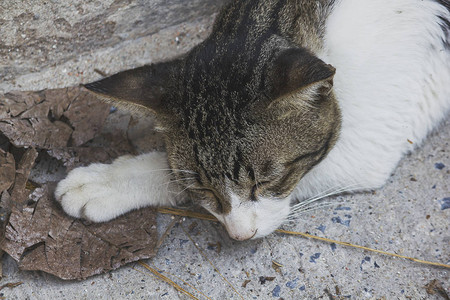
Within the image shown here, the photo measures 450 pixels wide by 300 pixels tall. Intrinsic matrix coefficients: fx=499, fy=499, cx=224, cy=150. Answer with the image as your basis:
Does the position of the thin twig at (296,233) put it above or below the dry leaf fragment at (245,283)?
above

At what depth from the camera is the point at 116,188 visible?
7.47ft

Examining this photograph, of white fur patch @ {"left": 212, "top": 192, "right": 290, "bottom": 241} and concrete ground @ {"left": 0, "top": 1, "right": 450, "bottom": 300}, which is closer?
white fur patch @ {"left": 212, "top": 192, "right": 290, "bottom": 241}

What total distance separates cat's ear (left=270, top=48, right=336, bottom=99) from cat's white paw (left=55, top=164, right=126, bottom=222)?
964 millimetres

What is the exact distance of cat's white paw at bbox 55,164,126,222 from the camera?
87.0 inches

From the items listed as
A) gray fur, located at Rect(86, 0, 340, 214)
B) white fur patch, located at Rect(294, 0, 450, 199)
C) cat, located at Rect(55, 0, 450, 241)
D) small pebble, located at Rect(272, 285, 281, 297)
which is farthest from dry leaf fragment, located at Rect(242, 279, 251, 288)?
white fur patch, located at Rect(294, 0, 450, 199)

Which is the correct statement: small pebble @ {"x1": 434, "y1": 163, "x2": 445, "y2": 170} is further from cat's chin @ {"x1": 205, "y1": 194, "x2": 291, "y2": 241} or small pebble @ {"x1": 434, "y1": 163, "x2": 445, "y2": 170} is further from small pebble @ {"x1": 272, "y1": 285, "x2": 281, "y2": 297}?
small pebble @ {"x1": 272, "y1": 285, "x2": 281, "y2": 297}

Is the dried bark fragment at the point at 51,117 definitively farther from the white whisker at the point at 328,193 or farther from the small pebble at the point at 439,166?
the small pebble at the point at 439,166

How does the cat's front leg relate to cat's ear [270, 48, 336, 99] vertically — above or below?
below

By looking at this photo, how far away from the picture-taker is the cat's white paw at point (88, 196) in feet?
7.25

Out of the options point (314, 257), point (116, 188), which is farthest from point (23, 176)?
point (314, 257)

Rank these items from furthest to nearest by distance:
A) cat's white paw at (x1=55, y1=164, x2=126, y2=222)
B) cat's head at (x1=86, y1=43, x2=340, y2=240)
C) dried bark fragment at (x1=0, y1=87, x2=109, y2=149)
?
dried bark fragment at (x1=0, y1=87, x2=109, y2=149), cat's white paw at (x1=55, y1=164, x2=126, y2=222), cat's head at (x1=86, y1=43, x2=340, y2=240)

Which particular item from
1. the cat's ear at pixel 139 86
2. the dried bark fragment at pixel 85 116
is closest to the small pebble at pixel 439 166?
the cat's ear at pixel 139 86

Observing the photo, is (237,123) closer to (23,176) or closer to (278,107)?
(278,107)

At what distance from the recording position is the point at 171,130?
6.51 feet
